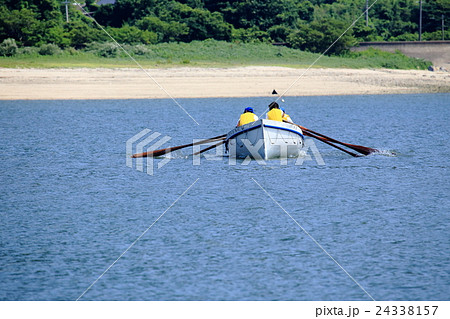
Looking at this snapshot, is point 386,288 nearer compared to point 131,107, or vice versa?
point 386,288

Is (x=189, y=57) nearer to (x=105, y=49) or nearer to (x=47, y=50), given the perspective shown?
(x=105, y=49)

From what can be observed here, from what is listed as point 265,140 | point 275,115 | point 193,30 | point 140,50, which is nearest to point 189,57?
point 140,50

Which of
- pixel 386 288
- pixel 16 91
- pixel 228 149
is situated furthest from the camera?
pixel 16 91

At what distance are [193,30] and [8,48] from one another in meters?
19.3

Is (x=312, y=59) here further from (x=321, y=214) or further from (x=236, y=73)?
(x=321, y=214)

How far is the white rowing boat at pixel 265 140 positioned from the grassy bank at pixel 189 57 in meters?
27.5

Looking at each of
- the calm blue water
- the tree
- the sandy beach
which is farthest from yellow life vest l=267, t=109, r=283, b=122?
the tree

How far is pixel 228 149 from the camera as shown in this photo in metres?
21.9

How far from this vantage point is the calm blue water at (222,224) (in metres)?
10.9

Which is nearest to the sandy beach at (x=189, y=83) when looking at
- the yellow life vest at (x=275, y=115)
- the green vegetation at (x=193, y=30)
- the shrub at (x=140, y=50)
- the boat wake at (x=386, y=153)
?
the green vegetation at (x=193, y=30)
